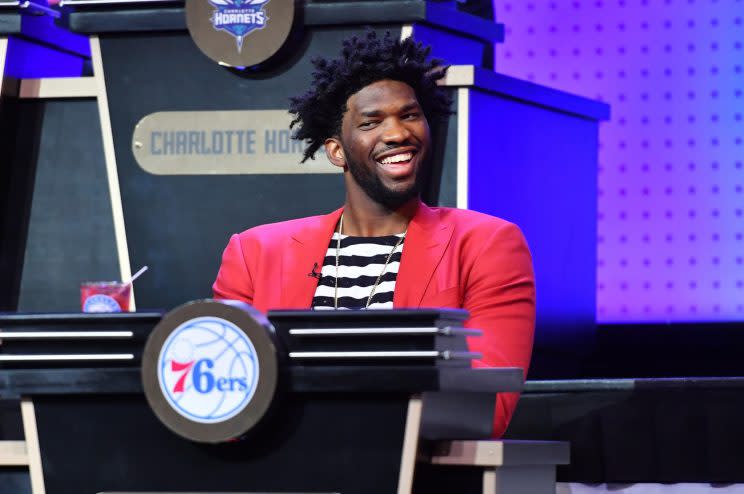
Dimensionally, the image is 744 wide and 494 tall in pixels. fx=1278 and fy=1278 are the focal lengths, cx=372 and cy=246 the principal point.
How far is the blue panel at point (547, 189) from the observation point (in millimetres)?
2854

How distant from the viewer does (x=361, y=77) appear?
2414 mm

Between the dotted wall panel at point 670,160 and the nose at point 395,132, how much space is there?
157cm

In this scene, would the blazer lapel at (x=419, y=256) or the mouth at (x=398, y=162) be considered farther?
the mouth at (x=398, y=162)

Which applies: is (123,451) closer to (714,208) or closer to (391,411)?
(391,411)

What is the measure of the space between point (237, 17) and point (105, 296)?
69 cm

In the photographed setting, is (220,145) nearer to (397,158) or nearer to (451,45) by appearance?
(451,45)

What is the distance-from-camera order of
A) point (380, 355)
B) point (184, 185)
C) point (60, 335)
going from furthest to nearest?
point (184, 185) < point (60, 335) < point (380, 355)

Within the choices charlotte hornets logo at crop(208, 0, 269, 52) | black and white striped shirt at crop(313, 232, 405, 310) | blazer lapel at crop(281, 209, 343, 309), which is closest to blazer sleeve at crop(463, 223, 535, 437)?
black and white striped shirt at crop(313, 232, 405, 310)

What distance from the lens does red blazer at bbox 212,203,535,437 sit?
212cm

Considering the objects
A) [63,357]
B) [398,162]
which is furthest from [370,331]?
[398,162]

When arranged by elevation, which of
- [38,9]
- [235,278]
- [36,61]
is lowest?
[235,278]

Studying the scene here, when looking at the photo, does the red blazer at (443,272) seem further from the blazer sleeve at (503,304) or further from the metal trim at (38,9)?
the metal trim at (38,9)

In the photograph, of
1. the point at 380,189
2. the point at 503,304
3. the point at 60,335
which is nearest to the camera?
the point at 60,335

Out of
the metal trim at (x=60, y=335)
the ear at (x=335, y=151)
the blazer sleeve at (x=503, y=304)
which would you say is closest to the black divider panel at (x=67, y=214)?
the ear at (x=335, y=151)
